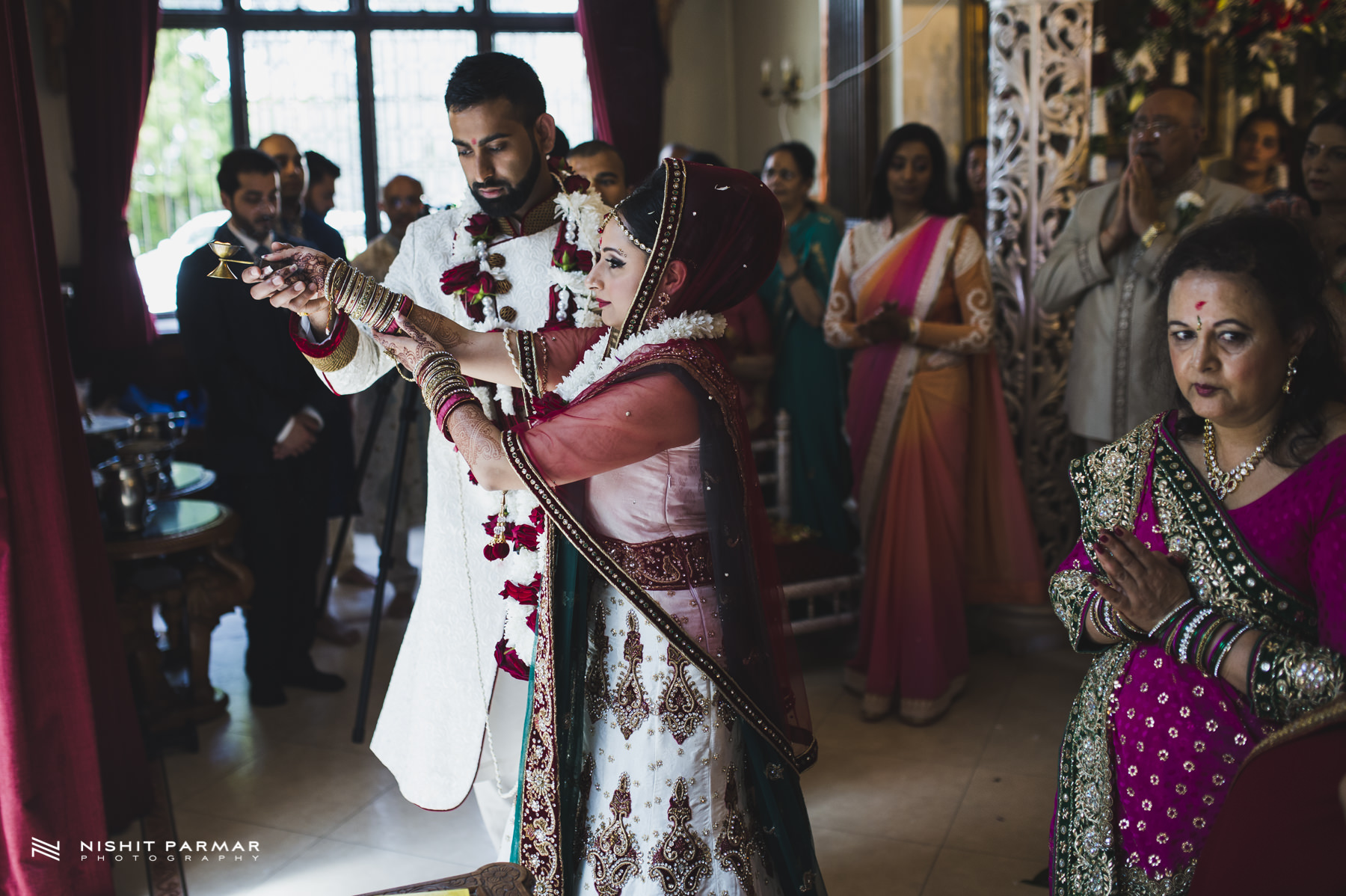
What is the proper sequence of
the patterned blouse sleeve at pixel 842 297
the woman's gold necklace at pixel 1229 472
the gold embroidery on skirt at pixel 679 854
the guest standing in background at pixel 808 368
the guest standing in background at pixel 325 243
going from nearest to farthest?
the woman's gold necklace at pixel 1229 472, the gold embroidery on skirt at pixel 679 854, the patterned blouse sleeve at pixel 842 297, the guest standing in background at pixel 808 368, the guest standing in background at pixel 325 243

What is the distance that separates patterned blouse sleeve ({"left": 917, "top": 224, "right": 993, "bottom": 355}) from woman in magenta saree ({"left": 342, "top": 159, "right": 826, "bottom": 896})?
5.15 ft

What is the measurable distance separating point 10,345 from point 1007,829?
2302mm

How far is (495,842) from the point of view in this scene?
2244 millimetres

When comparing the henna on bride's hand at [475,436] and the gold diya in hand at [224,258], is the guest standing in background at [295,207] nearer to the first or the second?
the gold diya in hand at [224,258]

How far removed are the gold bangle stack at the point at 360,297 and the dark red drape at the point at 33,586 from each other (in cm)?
66

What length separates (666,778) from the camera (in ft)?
5.19

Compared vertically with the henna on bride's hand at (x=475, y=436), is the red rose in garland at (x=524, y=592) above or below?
below

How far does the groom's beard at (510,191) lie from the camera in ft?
6.75

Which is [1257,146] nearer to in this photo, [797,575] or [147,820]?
[797,575]

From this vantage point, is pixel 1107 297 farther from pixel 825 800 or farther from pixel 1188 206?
pixel 825 800

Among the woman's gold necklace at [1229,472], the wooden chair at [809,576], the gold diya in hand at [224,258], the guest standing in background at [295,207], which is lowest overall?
the wooden chair at [809,576]

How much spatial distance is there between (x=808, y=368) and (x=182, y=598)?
6.97 feet

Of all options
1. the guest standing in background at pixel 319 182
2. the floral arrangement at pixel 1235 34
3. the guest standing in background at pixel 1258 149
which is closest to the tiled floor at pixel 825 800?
the guest standing in background at pixel 319 182

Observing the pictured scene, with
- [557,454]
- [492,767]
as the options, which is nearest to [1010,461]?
[492,767]
